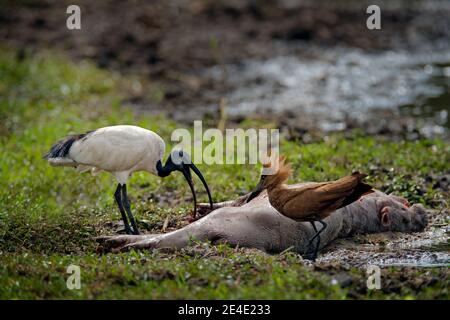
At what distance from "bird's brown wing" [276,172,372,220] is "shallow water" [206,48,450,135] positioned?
228 inches

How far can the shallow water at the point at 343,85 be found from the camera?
47.2 ft

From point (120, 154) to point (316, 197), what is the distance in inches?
74.8

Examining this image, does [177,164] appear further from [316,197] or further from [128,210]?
[316,197]

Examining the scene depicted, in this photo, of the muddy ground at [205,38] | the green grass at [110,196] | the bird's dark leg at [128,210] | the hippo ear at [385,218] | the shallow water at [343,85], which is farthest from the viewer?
the muddy ground at [205,38]

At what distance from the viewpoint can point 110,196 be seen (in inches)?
384

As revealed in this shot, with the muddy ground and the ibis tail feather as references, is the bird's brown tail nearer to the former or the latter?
the ibis tail feather

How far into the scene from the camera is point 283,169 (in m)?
7.68

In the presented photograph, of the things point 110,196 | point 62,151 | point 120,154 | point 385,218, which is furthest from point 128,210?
point 385,218

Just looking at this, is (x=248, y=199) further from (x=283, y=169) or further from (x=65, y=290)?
(x=65, y=290)

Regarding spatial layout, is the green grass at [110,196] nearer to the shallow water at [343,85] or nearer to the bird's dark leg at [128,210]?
the bird's dark leg at [128,210]

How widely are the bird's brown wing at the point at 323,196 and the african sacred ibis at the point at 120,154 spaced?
1084 mm

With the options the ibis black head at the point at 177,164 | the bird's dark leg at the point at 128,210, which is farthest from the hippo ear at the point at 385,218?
the bird's dark leg at the point at 128,210

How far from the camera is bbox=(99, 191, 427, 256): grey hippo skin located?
300 inches

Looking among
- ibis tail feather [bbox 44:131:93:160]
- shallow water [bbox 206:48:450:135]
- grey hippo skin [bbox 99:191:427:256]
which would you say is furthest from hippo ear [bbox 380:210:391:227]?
shallow water [bbox 206:48:450:135]
